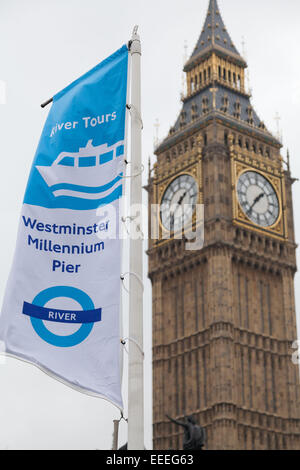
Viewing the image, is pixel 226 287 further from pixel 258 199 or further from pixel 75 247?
pixel 75 247

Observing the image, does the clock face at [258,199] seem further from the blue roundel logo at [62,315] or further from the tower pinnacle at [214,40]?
the blue roundel logo at [62,315]

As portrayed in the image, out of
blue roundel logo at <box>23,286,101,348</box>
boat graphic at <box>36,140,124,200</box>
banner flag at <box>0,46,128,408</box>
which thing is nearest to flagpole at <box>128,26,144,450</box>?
banner flag at <box>0,46,128,408</box>

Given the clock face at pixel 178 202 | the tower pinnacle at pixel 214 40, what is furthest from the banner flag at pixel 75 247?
the tower pinnacle at pixel 214 40

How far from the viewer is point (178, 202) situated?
231 feet

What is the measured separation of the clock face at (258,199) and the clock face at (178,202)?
12.9 feet

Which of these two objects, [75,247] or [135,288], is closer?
[135,288]

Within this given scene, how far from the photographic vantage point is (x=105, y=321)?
44.2ft

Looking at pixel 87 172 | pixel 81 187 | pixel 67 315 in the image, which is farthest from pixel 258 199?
pixel 67 315

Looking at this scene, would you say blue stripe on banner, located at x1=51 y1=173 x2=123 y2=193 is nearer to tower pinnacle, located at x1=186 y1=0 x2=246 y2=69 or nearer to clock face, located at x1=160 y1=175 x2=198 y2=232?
clock face, located at x1=160 y1=175 x2=198 y2=232

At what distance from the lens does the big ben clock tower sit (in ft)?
211

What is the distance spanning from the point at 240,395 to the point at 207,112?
24794mm

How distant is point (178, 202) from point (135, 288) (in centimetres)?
5711

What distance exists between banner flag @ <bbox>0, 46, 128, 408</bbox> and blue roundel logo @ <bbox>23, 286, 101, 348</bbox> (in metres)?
0.02

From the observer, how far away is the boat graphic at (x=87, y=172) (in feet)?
47.2
